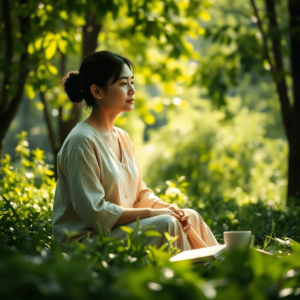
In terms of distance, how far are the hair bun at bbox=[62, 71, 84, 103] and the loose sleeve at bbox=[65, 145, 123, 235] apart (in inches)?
24.8

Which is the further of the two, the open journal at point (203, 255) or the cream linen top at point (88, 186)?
the cream linen top at point (88, 186)

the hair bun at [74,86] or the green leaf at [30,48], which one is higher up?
the green leaf at [30,48]

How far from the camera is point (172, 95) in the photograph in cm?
802

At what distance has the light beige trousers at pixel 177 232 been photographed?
2300 mm

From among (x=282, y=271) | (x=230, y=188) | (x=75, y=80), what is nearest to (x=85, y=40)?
(x=75, y=80)

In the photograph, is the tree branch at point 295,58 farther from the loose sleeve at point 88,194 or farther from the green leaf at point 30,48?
the loose sleeve at point 88,194

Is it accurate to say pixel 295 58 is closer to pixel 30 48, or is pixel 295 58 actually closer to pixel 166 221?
pixel 30 48

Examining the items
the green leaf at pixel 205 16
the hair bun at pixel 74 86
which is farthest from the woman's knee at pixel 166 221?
the green leaf at pixel 205 16

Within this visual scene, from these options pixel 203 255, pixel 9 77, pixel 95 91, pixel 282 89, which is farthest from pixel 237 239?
pixel 282 89

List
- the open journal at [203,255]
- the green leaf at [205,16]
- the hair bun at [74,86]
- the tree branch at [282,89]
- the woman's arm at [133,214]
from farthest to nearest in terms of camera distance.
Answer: the green leaf at [205,16]
the tree branch at [282,89]
the hair bun at [74,86]
the woman's arm at [133,214]
the open journal at [203,255]

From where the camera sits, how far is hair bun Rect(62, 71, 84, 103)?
2975mm

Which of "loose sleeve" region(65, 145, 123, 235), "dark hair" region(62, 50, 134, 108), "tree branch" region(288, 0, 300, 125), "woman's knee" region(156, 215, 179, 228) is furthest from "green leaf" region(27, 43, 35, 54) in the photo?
"woman's knee" region(156, 215, 179, 228)

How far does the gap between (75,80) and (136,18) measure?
7.33ft

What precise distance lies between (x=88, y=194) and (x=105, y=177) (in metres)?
0.23
